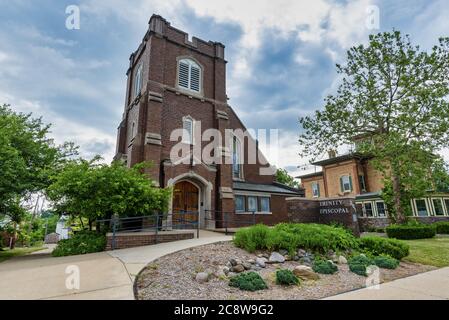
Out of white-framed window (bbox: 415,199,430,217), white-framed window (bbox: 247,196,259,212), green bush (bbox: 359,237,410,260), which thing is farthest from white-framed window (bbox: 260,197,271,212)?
white-framed window (bbox: 415,199,430,217)

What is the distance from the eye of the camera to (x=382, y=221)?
2380 cm

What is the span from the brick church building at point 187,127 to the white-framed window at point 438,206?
13.8m

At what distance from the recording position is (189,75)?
17.2 m

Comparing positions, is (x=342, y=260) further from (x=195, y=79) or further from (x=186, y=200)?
(x=195, y=79)

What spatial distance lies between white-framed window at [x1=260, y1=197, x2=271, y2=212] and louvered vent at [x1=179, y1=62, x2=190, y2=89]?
31.7 ft

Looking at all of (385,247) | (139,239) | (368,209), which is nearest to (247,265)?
(385,247)

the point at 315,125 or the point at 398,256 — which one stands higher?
the point at 315,125

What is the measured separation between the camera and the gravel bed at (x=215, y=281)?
13.7 ft

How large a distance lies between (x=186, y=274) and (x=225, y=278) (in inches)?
32.0

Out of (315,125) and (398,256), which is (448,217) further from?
(398,256)

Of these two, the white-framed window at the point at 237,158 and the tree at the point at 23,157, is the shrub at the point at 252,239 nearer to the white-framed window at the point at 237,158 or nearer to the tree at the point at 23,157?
the tree at the point at 23,157

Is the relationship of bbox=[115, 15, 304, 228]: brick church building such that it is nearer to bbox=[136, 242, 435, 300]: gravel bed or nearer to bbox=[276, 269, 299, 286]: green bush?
bbox=[136, 242, 435, 300]: gravel bed

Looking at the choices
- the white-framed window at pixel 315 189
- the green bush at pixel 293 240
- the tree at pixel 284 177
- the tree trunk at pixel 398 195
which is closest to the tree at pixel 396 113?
the tree trunk at pixel 398 195
